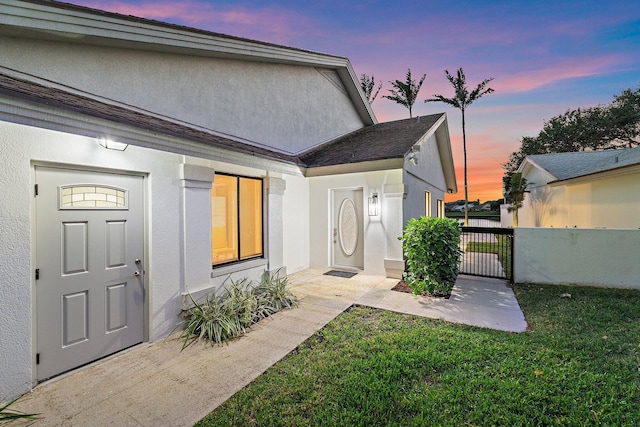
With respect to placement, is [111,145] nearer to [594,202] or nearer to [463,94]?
[594,202]

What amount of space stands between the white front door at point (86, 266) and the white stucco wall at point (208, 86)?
245 cm

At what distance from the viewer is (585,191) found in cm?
1163

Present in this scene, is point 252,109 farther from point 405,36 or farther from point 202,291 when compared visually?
point 405,36

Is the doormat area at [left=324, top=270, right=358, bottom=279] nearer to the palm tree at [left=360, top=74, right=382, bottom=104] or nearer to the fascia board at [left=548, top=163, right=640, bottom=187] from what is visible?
the fascia board at [left=548, top=163, right=640, bottom=187]

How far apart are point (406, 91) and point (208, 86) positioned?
23868 millimetres

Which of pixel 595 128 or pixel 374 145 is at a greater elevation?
pixel 595 128

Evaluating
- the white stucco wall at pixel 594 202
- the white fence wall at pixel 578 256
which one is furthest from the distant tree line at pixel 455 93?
the white fence wall at pixel 578 256

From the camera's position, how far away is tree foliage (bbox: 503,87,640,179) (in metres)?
25.2

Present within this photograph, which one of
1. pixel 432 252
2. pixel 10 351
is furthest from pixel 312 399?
pixel 432 252

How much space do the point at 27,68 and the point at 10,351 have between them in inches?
165

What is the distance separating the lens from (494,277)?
7.99 metres

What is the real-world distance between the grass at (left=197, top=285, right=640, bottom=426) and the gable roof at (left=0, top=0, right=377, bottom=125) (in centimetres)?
592

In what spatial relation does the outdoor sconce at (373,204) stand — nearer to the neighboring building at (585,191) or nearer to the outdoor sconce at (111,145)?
the outdoor sconce at (111,145)

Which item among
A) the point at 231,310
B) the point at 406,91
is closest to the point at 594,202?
the point at 231,310
